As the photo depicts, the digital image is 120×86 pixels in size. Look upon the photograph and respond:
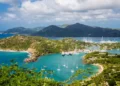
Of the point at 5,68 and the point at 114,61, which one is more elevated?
the point at 5,68

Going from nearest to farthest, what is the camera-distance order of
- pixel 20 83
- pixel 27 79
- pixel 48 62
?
pixel 20 83 < pixel 27 79 < pixel 48 62

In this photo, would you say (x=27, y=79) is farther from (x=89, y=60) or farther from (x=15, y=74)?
(x=89, y=60)

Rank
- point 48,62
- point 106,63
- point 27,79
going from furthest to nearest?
point 48,62, point 106,63, point 27,79

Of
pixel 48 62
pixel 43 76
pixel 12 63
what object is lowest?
pixel 48 62

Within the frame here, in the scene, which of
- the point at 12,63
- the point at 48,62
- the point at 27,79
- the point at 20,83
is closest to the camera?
the point at 20,83

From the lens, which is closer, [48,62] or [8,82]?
[8,82]

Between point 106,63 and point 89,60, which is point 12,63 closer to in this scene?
point 106,63

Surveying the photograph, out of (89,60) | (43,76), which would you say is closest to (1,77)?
(43,76)

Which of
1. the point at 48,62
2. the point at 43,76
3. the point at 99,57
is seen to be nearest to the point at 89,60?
the point at 99,57

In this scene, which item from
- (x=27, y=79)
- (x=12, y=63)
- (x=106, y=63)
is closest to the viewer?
(x=27, y=79)
